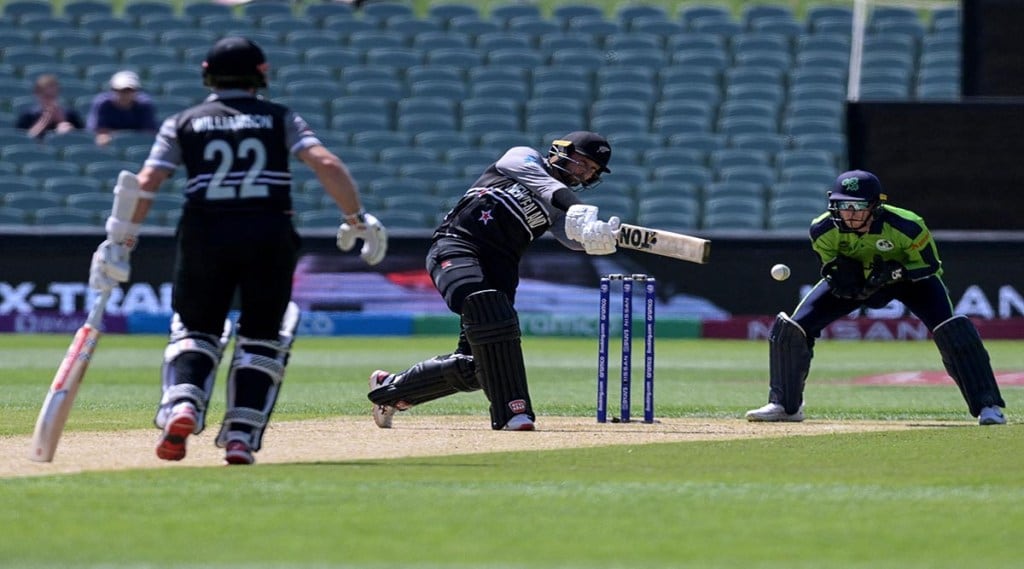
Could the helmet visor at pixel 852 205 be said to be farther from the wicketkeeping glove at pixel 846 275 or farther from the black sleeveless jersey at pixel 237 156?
the black sleeveless jersey at pixel 237 156

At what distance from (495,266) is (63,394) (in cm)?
281

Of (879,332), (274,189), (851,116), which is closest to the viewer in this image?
(274,189)

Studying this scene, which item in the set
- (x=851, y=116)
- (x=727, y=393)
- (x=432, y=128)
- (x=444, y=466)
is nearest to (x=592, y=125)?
(x=432, y=128)

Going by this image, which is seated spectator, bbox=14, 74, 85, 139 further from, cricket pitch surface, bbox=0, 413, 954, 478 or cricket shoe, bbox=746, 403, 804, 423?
cricket shoe, bbox=746, 403, 804, 423

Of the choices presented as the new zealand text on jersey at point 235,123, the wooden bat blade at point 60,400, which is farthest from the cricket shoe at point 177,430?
the new zealand text on jersey at point 235,123

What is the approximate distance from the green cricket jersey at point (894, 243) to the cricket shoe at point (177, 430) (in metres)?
4.30

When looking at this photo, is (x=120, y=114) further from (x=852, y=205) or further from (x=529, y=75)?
(x=852, y=205)

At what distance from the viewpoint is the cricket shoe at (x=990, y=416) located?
10172mm

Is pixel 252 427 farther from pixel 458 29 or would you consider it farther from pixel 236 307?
pixel 458 29

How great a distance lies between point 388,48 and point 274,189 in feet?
59.1

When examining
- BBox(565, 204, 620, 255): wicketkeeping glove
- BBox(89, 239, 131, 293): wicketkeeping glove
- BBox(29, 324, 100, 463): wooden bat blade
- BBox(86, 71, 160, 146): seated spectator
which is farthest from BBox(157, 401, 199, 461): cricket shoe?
BBox(86, 71, 160, 146): seated spectator

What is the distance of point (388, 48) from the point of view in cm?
2520

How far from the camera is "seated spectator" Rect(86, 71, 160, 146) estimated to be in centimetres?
2216

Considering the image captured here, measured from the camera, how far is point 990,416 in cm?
1019
